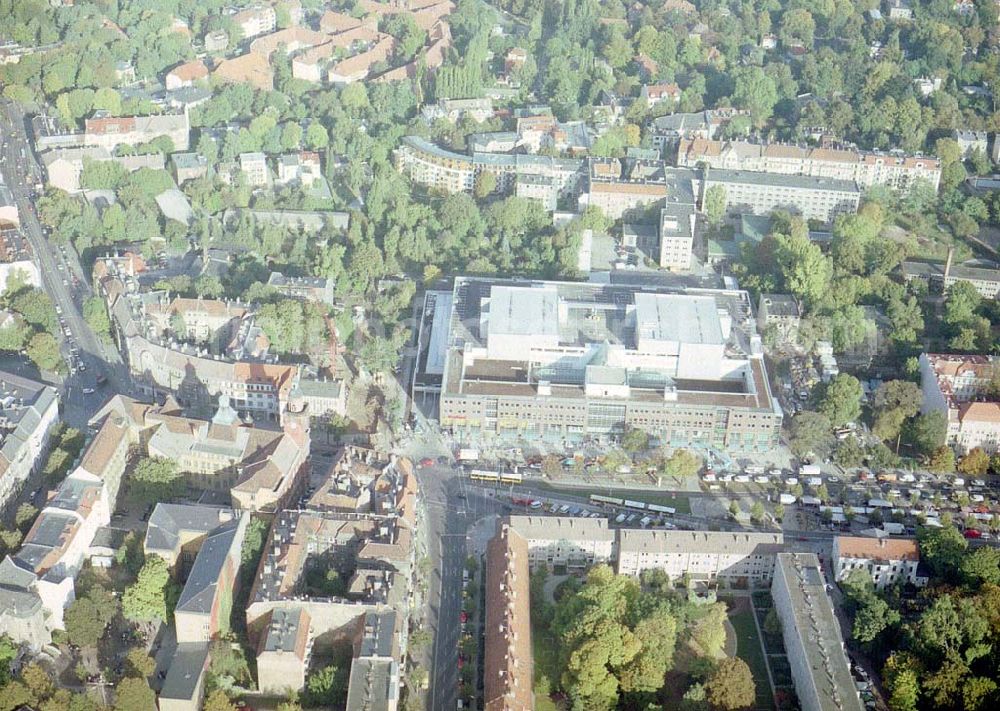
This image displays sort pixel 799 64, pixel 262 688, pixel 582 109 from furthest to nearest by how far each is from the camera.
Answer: pixel 799 64 < pixel 582 109 < pixel 262 688

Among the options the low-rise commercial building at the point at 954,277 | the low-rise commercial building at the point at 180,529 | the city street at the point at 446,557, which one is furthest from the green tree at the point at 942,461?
the low-rise commercial building at the point at 180,529

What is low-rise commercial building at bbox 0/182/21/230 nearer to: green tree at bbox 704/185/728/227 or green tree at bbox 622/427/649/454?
green tree at bbox 622/427/649/454

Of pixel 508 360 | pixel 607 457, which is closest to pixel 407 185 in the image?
pixel 508 360

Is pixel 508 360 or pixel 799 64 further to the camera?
pixel 799 64

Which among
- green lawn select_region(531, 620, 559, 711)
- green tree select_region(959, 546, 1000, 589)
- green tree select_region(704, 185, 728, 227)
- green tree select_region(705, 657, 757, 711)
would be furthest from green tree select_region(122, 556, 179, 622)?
green tree select_region(704, 185, 728, 227)

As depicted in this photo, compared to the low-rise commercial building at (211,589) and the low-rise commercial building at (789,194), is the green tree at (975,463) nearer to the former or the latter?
the low-rise commercial building at (789,194)

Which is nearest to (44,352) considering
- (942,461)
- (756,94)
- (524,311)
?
(524,311)

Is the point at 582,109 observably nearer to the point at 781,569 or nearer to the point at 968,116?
the point at 968,116
